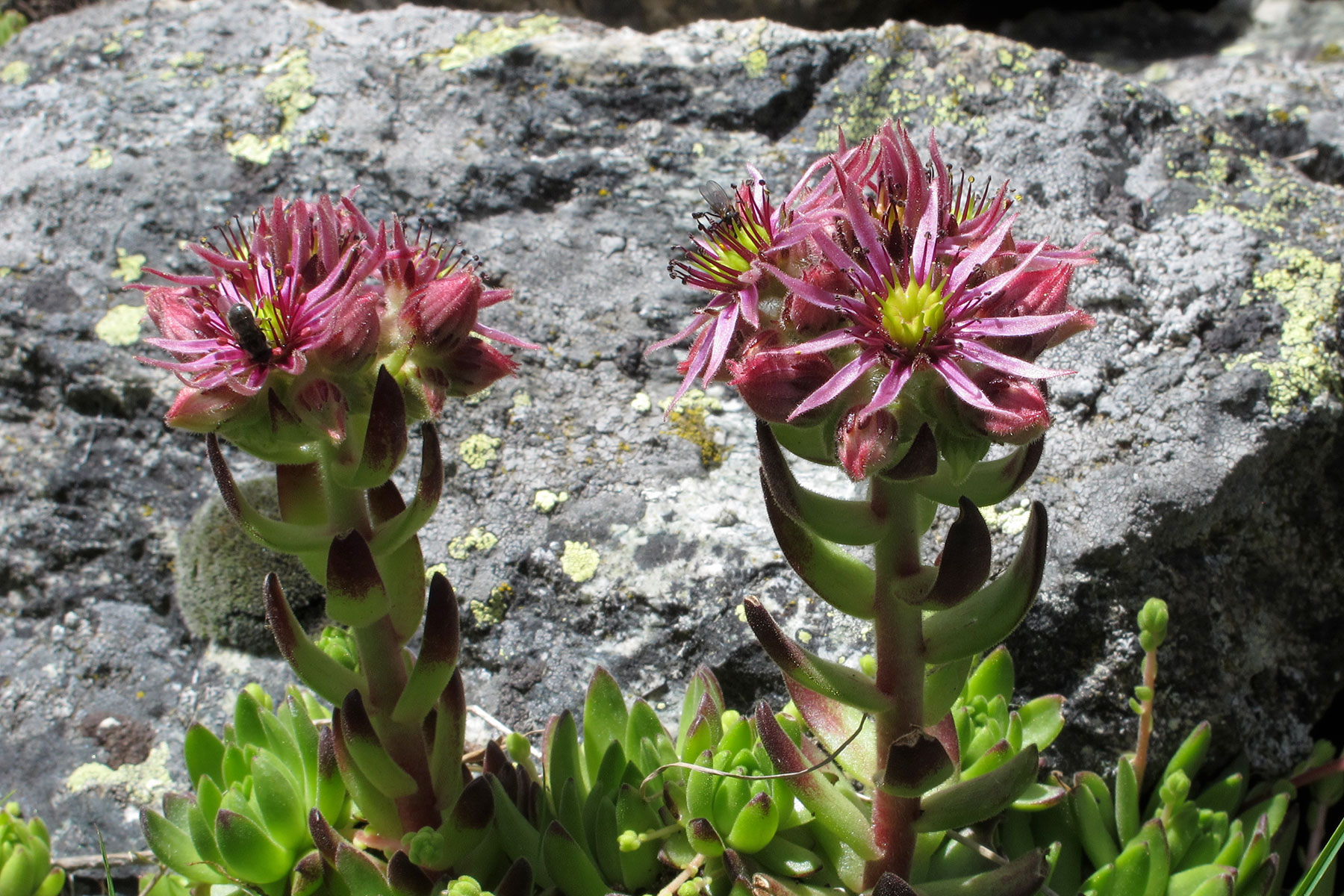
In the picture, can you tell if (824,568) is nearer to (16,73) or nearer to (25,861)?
(25,861)

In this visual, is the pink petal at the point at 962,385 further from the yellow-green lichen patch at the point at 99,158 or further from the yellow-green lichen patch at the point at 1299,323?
the yellow-green lichen patch at the point at 99,158

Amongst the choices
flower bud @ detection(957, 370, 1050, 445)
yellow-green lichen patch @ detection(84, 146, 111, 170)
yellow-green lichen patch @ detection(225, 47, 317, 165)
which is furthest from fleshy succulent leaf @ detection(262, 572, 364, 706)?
yellow-green lichen patch @ detection(84, 146, 111, 170)

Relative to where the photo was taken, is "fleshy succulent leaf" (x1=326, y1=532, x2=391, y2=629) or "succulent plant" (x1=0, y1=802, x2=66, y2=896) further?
"succulent plant" (x1=0, y1=802, x2=66, y2=896)

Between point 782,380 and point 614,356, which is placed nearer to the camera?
point 782,380

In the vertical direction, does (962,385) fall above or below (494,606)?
above

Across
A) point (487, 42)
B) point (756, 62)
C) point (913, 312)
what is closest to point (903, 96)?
point (756, 62)

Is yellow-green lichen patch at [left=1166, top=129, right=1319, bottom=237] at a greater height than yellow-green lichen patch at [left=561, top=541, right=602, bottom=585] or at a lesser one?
greater

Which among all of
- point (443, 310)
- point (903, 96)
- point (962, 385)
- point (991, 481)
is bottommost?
point (991, 481)

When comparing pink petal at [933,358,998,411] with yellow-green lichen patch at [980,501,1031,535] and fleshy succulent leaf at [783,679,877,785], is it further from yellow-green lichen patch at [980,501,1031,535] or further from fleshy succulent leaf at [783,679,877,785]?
yellow-green lichen patch at [980,501,1031,535]
